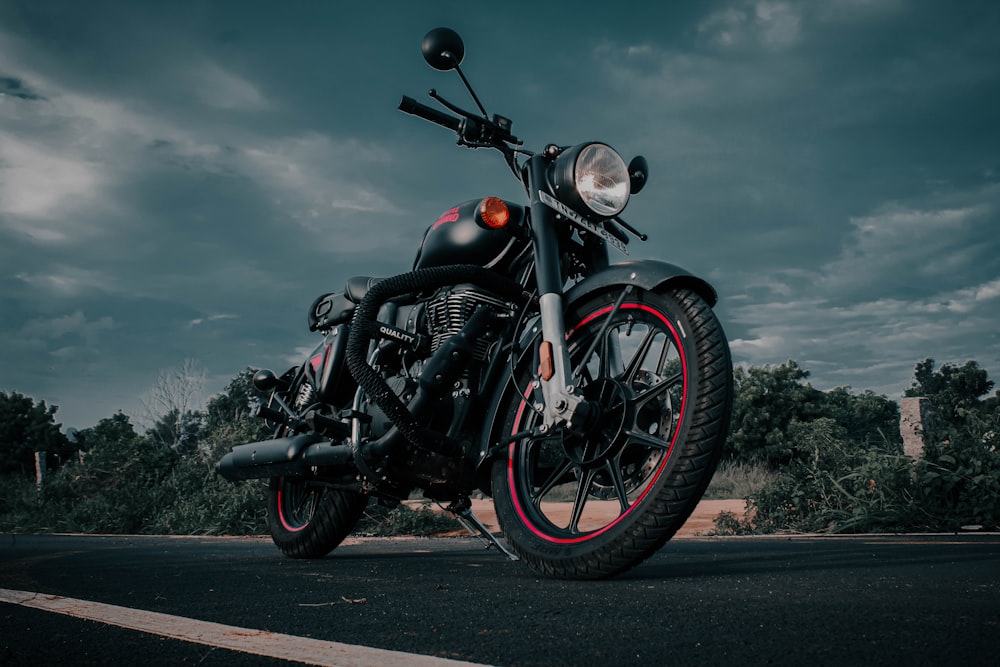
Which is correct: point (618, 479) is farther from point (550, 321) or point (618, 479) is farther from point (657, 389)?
point (550, 321)

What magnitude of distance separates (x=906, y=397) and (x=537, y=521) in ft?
18.7

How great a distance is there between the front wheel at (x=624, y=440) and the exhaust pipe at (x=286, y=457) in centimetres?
89

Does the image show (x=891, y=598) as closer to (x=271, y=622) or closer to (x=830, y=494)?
(x=271, y=622)

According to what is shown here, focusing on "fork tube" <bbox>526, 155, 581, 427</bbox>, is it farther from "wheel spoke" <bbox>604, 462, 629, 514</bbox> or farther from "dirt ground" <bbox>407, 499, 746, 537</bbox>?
"dirt ground" <bbox>407, 499, 746, 537</bbox>

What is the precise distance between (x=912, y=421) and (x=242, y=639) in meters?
6.92

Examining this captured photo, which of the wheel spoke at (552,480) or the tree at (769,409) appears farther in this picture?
the tree at (769,409)

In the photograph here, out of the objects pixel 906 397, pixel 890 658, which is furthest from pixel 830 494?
pixel 890 658

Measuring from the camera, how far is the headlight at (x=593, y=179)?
3.02 metres

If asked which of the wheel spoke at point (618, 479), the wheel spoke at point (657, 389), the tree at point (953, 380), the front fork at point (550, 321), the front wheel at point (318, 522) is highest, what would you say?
the tree at point (953, 380)

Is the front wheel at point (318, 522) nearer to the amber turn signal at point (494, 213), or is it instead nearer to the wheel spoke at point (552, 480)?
the wheel spoke at point (552, 480)

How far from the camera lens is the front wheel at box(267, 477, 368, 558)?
4.13m

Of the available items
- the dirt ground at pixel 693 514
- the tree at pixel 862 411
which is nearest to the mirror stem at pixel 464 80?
the dirt ground at pixel 693 514

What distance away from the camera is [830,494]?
644cm

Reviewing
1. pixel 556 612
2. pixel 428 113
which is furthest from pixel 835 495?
pixel 556 612
